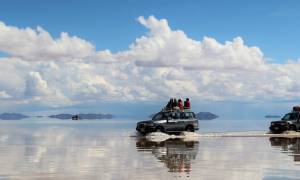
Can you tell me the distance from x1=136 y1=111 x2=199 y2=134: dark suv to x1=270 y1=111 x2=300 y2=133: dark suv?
7091 millimetres

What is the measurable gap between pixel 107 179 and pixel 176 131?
27.6 meters

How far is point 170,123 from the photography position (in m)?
43.9

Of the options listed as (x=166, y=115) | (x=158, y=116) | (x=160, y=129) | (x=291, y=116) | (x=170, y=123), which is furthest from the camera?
(x=291, y=116)

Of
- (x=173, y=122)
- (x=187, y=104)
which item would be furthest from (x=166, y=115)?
(x=187, y=104)

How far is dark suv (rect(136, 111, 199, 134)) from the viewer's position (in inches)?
1713

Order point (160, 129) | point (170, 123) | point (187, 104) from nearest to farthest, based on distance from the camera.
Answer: point (160, 129), point (170, 123), point (187, 104)

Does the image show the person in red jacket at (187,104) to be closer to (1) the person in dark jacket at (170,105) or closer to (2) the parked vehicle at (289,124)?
(1) the person in dark jacket at (170,105)

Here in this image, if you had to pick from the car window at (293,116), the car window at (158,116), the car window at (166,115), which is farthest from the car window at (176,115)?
the car window at (293,116)

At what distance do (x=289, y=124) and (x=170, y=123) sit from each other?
32.9ft

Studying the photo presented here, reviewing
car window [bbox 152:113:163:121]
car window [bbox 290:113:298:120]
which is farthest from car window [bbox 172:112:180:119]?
car window [bbox 290:113:298:120]

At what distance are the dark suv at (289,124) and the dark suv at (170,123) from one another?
709 cm

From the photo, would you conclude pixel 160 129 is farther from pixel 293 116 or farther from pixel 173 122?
pixel 293 116

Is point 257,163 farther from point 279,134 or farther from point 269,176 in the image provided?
point 279,134

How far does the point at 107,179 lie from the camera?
659 inches
